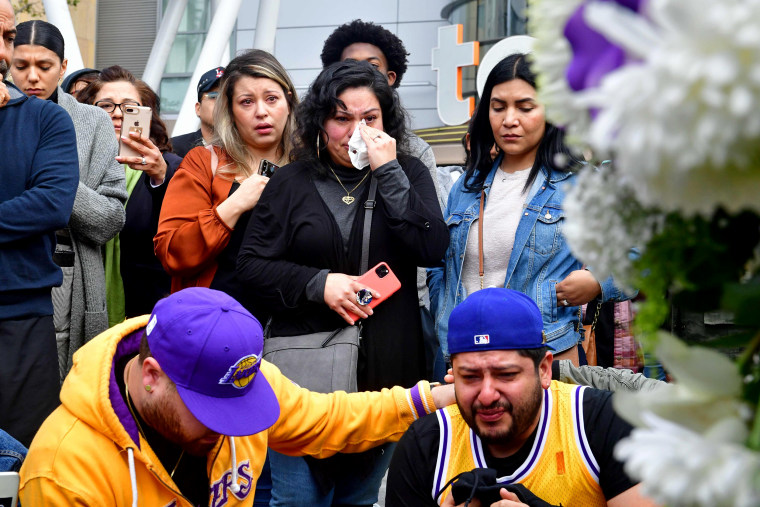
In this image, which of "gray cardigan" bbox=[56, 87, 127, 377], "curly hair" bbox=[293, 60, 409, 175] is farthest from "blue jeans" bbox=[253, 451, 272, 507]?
"curly hair" bbox=[293, 60, 409, 175]

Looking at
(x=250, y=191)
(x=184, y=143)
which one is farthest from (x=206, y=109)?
(x=250, y=191)

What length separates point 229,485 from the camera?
2.75 metres

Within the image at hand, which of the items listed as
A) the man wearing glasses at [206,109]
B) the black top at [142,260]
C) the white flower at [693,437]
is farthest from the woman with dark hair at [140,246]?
the white flower at [693,437]

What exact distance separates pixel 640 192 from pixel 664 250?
0.13 metres

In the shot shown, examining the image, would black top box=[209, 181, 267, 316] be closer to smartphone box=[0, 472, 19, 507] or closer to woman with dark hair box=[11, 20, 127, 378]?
woman with dark hair box=[11, 20, 127, 378]

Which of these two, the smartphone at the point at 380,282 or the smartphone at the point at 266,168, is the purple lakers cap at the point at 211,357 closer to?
the smartphone at the point at 380,282

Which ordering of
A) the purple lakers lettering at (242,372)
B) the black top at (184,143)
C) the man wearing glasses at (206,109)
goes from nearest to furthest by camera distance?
1. the purple lakers lettering at (242,372)
2. the man wearing glasses at (206,109)
3. the black top at (184,143)

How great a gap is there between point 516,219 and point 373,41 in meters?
1.58

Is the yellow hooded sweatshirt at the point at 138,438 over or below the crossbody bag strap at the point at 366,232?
below

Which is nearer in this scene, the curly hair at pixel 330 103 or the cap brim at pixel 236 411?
the cap brim at pixel 236 411

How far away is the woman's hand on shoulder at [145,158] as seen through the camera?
3.95 meters

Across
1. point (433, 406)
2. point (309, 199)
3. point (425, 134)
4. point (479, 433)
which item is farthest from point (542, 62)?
point (425, 134)

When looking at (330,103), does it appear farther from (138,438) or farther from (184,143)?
(184,143)

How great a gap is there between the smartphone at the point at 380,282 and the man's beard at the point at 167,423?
805mm
